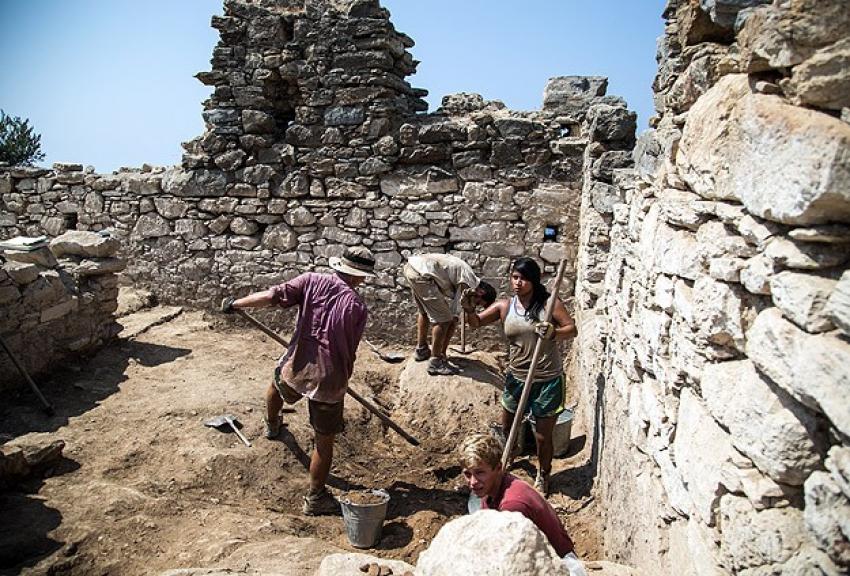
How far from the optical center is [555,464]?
5242 millimetres

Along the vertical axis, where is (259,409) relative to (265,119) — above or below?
below

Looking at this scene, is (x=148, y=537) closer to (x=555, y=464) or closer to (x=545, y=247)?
(x=555, y=464)

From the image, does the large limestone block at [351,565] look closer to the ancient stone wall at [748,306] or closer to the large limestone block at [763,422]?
the ancient stone wall at [748,306]

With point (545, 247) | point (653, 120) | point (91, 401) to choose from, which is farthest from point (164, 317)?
point (653, 120)

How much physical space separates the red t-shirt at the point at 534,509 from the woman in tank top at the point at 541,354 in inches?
76.1

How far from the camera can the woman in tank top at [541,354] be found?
4500mm

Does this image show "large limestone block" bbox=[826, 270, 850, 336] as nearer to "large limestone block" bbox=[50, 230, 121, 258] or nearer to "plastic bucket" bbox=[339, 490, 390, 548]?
"plastic bucket" bbox=[339, 490, 390, 548]

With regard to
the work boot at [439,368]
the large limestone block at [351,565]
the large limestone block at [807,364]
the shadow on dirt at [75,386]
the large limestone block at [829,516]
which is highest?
the large limestone block at [807,364]

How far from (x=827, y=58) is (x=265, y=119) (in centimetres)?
723

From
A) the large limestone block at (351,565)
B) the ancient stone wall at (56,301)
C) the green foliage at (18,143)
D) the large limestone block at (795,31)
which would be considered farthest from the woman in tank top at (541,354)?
the green foliage at (18,143)

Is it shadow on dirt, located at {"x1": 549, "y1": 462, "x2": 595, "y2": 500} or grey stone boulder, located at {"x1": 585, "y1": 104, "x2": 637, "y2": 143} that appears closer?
shadow on dirt, located at {"x1": 549, "y1": 462, "x2": 595, "y2": 500}

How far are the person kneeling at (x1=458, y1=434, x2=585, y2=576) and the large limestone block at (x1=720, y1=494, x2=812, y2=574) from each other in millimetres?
937

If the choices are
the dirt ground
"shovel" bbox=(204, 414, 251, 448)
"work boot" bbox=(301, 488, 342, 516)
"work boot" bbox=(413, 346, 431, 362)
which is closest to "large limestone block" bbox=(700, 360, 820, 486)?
the dirt ground

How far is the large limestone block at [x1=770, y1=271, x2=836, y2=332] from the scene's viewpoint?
4.35ft
